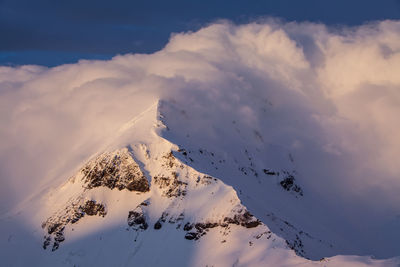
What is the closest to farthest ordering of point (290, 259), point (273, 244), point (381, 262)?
point (381, 262) < point (290, 259) < point (273, 244)

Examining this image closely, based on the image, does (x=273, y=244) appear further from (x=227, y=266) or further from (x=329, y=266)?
(x=329, y=266)

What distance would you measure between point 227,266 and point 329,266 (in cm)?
4325

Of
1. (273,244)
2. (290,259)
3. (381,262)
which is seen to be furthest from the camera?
(273,244)

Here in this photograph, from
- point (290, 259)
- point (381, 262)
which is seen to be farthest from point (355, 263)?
point (290, 259)

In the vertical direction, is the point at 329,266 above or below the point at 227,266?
above

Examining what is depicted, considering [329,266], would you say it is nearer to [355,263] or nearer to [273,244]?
[355,263]

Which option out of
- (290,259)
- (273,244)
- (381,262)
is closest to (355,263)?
(381,262)

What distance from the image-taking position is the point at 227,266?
198 metres

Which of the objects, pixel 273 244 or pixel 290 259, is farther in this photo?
pixel 273 244

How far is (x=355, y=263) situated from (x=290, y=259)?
2627cm

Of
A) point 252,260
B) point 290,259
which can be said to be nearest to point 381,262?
point 290,259

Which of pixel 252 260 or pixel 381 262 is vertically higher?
pixel 381 262

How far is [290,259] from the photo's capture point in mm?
186750

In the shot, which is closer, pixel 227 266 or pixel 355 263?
pixel 355 263
